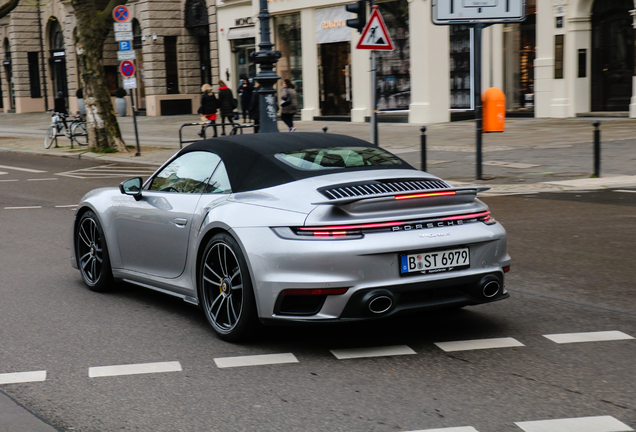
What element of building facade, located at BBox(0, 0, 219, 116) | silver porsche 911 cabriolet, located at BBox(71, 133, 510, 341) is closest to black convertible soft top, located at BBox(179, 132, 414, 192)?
silver porsche 911 cabriolet, located at BBox(71, 133, 510, 341)

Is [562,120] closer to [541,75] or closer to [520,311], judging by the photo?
[541,75]

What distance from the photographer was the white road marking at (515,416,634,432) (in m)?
3.67

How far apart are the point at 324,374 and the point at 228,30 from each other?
3370 cm

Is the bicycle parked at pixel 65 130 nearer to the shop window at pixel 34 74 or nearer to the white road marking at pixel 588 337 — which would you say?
the white road marking at pixel 588 337

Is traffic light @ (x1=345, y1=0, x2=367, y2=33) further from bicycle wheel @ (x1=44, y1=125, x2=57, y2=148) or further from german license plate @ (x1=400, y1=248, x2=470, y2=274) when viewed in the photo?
bicycle wheel @ (x1=44, y1=125, x2=57, y2=148)

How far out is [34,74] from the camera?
54625mm

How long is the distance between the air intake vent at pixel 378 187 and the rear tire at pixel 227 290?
643mm

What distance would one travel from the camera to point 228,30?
37.0m

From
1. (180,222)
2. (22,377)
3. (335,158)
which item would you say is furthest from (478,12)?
A: (22,377)

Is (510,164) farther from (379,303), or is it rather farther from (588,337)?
(379,303)

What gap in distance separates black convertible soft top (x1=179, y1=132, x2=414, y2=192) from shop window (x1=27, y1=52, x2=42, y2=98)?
169 feet

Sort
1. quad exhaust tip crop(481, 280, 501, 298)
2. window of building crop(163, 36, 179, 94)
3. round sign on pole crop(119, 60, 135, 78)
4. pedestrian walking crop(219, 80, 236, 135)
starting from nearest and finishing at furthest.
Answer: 1. quad exhaust tip crop(481, 280, 501, 298)
2. round sign on pole crop(119, 60, 135, 78)
3. pedestrian walking crop(219, 80, 236, 135)
4. window of building crop(163, 36, 179, 94)

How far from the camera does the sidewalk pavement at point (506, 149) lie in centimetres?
1424

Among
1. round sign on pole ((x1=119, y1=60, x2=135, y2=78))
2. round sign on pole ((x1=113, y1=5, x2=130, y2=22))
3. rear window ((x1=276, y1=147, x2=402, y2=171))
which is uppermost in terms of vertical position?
round sign on pole ((x1=113, y1=5, x2=130, y2=22))
